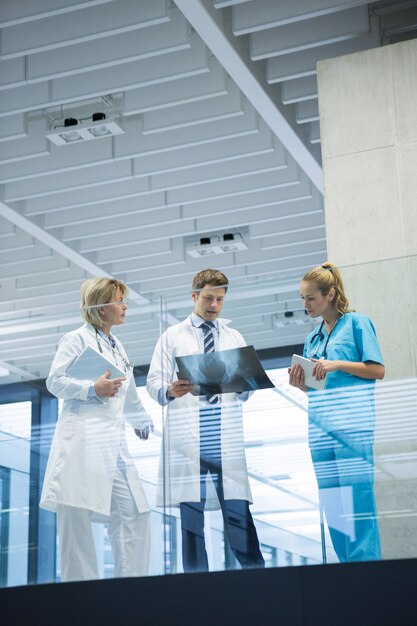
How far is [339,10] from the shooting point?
18.2 ft

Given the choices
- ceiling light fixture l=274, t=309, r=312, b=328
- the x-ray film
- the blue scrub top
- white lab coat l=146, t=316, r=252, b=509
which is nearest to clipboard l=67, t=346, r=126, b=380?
white lab coat l=146, t=316, r=252, b=509

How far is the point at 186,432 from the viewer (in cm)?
398

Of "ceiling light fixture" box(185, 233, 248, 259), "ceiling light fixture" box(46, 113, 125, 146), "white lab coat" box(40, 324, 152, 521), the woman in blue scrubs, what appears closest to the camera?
the woman in blue scrubs

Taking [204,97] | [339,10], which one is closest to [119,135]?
[204,97]

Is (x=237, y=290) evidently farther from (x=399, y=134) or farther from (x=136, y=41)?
(x=136, y=41)

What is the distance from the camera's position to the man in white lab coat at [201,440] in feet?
12.5

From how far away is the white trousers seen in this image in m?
3.96

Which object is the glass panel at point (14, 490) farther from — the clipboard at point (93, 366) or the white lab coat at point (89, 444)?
the clipboard at point (93, 366)

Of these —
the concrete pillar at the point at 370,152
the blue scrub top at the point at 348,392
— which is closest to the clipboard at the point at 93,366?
the blue scrub top at the point at 348,392

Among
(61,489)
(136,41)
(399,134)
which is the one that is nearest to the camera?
(61,489)

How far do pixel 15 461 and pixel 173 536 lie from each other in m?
0.83

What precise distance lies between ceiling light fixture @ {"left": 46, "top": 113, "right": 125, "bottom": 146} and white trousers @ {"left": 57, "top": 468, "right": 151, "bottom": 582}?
10.2 ft

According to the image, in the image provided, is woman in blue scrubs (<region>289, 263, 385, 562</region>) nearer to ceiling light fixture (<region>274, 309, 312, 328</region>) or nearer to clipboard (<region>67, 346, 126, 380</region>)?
ceiling light fixture (<region>274, 309, 312, 328</region>)

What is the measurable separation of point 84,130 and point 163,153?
92 cm
